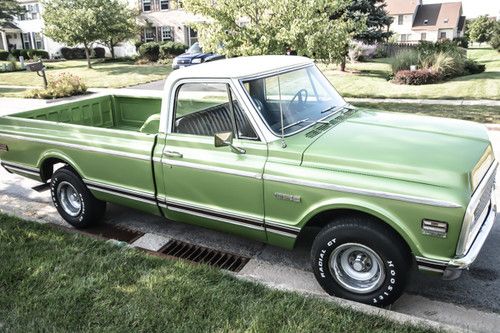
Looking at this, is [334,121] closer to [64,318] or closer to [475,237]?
[475,237]

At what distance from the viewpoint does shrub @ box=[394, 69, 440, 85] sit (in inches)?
619

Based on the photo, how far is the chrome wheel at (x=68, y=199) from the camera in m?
5.42

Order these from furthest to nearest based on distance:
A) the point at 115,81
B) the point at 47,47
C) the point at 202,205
Answer: the point at 47,47 < the point at 115,81 < the point at 202,205

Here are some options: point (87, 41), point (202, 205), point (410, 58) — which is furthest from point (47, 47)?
point (202, 205)

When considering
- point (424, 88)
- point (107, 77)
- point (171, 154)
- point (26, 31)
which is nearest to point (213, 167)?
point (171, 154)

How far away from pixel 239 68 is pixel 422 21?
2514 inches

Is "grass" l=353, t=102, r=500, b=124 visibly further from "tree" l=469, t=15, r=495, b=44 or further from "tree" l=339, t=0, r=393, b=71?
"tree" l=469, t=15, r=495, b=44

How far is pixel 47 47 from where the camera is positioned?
137ft

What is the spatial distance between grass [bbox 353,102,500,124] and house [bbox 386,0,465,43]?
50161 mm

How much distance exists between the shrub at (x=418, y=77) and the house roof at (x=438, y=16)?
48724 mm

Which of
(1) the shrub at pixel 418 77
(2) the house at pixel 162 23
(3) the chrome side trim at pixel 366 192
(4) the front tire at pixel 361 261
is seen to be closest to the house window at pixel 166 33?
(2) the house at pixel 162 23

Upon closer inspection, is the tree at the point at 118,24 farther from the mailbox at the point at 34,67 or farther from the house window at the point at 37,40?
the house window at the point at 37,40

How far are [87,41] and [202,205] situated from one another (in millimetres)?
25398

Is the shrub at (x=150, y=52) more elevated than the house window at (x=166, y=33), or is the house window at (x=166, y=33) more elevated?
the house window at (x=166, y=33)
